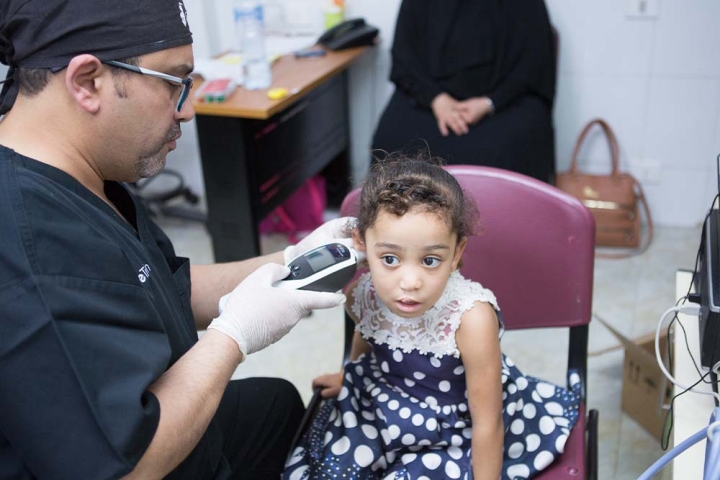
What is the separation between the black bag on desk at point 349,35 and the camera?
290 centimetres

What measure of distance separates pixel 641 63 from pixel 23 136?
8.27ft

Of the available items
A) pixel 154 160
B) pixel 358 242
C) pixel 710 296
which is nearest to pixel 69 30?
pixel 154 160

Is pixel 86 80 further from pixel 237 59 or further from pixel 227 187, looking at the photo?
pixel 237 59

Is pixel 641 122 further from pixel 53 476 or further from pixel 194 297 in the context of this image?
pixel 53 476

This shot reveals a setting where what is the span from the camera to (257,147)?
2.46 meters

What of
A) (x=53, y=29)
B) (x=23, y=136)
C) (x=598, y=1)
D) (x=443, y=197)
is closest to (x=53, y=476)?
(x=23, y=136)

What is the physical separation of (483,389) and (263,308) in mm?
374

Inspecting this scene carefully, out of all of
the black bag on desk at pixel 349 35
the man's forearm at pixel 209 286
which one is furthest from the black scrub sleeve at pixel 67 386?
the black bag on desk at pixel 349 35

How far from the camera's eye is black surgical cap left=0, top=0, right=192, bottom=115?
36.7 inches

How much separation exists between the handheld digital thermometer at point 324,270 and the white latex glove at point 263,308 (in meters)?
0.02

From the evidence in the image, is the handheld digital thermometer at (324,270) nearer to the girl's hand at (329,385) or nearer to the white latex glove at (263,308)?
the white latex glove at (263,308)

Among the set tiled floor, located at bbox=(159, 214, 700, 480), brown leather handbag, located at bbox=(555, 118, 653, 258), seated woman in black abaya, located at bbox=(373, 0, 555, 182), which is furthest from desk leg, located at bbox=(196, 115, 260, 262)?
A: brown leather handbag, located at bbox=(555, 118, 653, 258)

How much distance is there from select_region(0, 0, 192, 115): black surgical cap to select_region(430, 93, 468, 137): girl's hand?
1.74 meters

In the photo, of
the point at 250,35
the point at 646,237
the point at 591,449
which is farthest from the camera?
the point at 646,237
